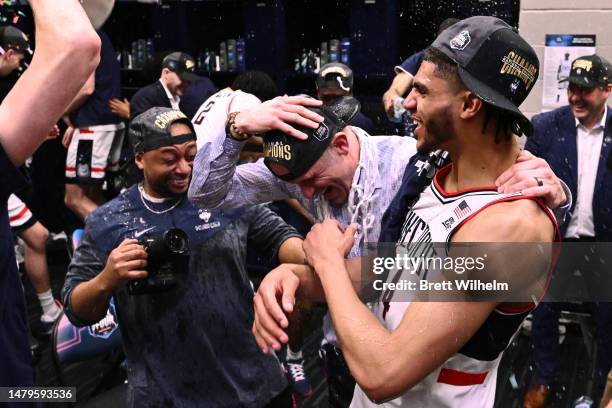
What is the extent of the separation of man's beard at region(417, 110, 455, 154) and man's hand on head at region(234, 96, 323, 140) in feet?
1.03

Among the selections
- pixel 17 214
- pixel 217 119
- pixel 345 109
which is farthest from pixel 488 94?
pixel 17 214

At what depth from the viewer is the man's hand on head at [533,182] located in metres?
1.10

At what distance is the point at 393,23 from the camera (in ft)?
17.0

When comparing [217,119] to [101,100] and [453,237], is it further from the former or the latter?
[101,100]

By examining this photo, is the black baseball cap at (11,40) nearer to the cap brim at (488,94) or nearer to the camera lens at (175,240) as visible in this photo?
the camera lens at (175,240)

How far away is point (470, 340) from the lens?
116 centimetres

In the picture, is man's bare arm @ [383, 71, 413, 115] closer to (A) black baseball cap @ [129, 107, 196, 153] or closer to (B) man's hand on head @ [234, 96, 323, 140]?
(A) black baseball cap @ [129, 107, 196, 153]

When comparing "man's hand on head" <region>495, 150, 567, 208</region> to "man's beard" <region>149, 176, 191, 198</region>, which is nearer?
"man's hand on head" <region>495, 150, 567, 208</region>

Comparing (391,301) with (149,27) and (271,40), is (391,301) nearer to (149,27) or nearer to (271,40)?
(271,40)

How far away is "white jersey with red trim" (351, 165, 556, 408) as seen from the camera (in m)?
1.14

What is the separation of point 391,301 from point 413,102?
1.24ft

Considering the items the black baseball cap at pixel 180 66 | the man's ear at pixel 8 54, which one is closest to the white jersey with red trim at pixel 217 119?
the black baseball cap at pixel 180 66

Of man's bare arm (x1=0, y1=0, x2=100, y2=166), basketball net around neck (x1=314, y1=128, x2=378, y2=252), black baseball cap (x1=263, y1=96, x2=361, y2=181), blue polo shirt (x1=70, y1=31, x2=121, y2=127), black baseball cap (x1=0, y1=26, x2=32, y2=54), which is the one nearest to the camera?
man's bare arm (x1=0, y1=0, x2=100, y2=166)

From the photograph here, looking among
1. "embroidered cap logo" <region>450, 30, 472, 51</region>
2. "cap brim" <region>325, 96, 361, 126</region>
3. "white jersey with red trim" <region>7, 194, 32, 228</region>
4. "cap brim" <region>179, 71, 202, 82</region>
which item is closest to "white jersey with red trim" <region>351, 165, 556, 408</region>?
"embroidered cap logo" <region>450, 30, 472, 51</region>
